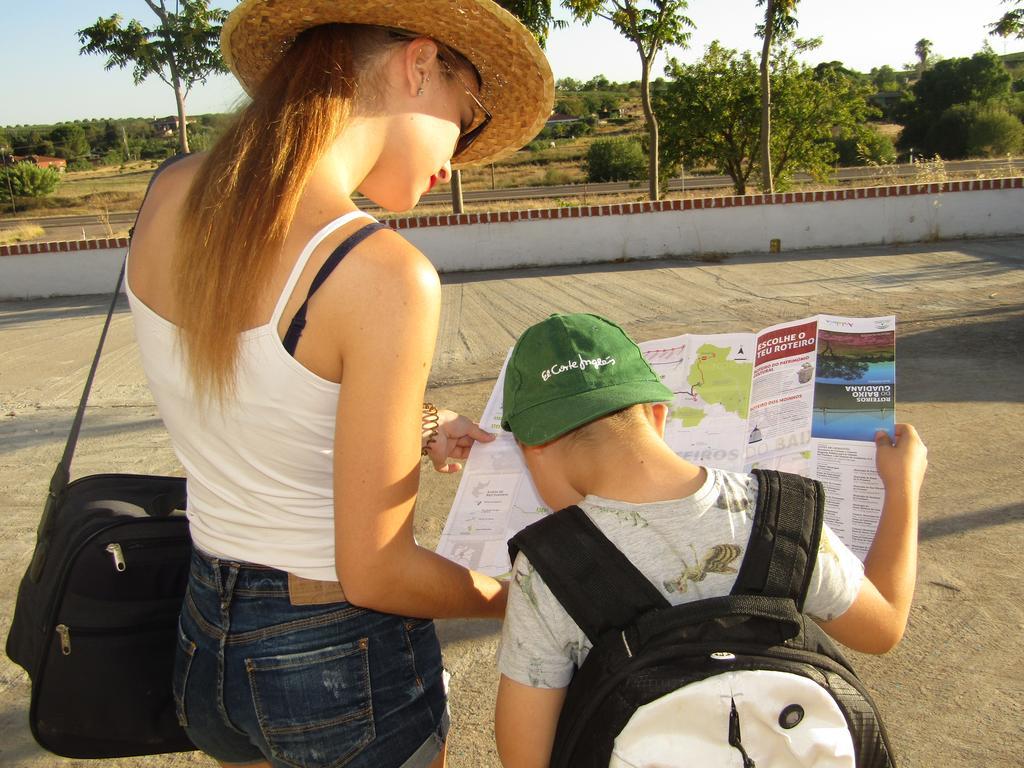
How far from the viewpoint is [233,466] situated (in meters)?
1.14

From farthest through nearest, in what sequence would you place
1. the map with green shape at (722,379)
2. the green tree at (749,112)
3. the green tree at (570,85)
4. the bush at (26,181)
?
1. the green tree at (570,85)
2. the bush at (26,181)
3. the green tree at (749,112)
4. the map with green shape at (722,379)

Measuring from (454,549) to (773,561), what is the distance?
0.72 meters

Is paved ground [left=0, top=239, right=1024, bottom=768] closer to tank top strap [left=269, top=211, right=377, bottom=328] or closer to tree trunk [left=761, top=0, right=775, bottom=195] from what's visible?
tank top strap [left=269, top=211, right=377, bottom=328]

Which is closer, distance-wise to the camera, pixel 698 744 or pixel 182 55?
pixel 698 744

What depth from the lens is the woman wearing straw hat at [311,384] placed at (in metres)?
1.01

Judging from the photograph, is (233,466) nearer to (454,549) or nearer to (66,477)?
(66,477)

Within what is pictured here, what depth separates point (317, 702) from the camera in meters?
1.13

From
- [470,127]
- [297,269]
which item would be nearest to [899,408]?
[470,127]

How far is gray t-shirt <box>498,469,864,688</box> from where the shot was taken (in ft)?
3.71

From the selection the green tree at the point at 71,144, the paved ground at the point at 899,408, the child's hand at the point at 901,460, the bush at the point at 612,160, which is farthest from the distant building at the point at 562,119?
the child's hand at the point at 901,460

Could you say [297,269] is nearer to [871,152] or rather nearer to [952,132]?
[871,152]

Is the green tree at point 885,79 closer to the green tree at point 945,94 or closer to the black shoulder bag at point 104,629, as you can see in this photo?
the green tree at point 945,94

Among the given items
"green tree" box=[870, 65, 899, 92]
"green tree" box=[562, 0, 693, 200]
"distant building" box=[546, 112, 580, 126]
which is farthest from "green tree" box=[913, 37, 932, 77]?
"green tree" box=[562, 0, 693, 200]

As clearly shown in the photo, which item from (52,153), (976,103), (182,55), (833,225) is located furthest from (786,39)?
(52,153)
